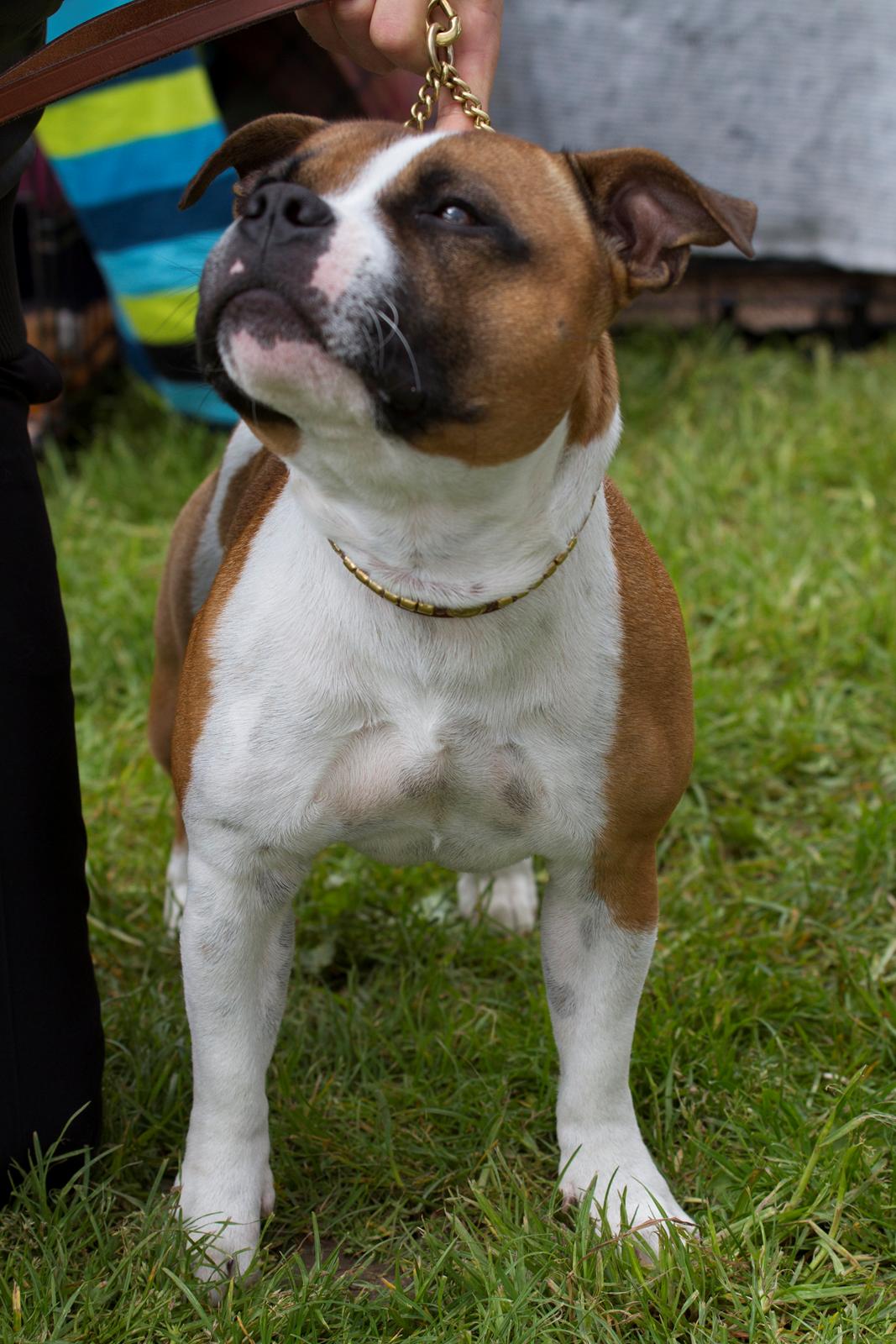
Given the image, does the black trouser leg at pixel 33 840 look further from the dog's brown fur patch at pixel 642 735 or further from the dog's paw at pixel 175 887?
the dog's brown fur patch at pixel 642 735

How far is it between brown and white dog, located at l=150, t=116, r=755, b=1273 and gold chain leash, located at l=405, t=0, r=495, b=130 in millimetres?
224

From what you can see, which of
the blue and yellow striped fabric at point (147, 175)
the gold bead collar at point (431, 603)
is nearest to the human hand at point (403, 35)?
the gold bead collar at point (431, 603)

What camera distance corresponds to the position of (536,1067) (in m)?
3.07

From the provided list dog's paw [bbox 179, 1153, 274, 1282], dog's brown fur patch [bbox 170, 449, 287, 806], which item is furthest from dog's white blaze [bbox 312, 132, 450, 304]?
dog's paw [bbox 179, 1153, 274, 1282]

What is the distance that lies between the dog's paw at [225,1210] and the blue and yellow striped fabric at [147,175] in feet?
11.6

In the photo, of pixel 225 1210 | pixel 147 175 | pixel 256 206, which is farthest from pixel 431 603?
pixel 147 175

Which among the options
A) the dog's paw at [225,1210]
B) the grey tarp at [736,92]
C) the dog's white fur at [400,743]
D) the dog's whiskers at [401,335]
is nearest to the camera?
the dog's whiskers at [401,335]

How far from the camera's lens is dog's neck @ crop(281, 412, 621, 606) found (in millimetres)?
2270

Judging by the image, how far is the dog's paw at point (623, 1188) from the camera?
265 cm

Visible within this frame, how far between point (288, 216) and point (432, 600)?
620mm

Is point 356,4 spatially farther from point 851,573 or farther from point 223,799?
point 851,573

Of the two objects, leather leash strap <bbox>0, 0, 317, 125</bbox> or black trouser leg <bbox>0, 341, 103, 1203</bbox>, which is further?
black trouser leg <bbox>0, 341, 103, 1203</bbox>

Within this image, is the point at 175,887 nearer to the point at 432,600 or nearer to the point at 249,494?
the point at 249,494

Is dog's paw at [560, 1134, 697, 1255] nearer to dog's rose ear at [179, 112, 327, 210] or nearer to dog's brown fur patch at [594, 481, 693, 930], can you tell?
dog's brown fur patch at [594, 481, 693, 930]
